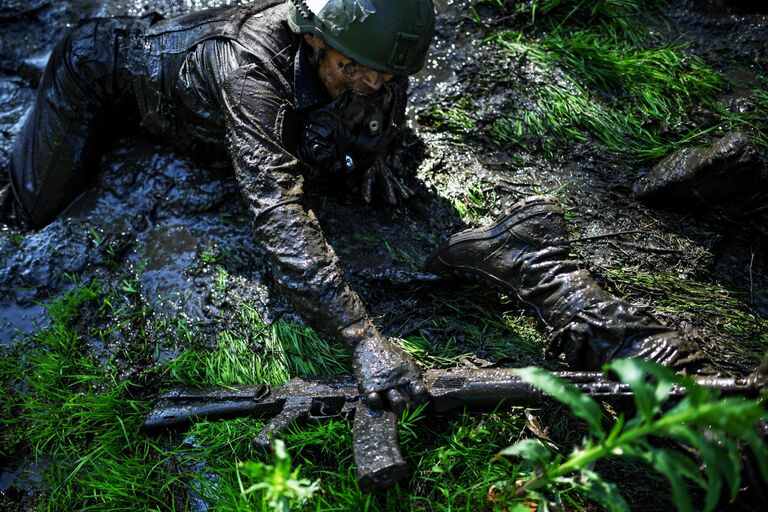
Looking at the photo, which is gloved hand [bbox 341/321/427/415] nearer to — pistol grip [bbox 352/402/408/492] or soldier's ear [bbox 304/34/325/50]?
pistol grip [bbox 352/402/408/492]

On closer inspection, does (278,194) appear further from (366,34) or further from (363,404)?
(363,404)

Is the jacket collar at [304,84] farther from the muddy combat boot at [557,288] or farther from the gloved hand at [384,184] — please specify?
the muddy combat boot at [557,288]

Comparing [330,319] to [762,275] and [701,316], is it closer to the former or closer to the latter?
[701,316]

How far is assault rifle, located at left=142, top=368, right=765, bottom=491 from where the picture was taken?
102 inches

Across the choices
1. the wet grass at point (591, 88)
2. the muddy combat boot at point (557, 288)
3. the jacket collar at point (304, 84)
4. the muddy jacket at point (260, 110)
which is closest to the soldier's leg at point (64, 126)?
the muddy jacket at point (260, 110)

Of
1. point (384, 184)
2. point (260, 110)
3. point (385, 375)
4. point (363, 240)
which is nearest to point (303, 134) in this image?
point (260, 110)

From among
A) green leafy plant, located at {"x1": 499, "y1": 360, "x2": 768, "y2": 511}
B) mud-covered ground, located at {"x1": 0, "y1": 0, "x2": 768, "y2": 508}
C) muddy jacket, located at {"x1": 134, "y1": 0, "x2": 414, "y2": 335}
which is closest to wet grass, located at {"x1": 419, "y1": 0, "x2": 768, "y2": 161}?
mud-covered ground, located at {"x1": 0, "y1": 0, "x2": 768, "y2": 508}

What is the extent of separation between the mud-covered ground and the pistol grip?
0.80m

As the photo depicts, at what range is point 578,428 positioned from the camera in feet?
9.86

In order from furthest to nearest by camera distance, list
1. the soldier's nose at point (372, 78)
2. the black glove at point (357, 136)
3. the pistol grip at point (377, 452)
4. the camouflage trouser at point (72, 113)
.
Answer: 1. the camouflage trouser at point (72, 113)
2. the black glove at point (357, 136)
3. the soldier's nose at point (372, 78)
4. the pistol grip at point (377, 452)

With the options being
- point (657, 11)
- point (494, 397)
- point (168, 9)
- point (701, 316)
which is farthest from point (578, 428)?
point (168, 9)

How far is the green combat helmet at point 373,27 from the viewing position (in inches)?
123

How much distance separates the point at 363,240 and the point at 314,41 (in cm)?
116

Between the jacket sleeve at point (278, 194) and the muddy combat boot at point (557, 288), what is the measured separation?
71 cm
